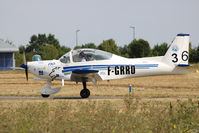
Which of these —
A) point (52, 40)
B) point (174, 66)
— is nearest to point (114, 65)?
point (174, 66)

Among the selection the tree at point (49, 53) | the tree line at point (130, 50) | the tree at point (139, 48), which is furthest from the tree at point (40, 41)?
the tree at point (139, 48)


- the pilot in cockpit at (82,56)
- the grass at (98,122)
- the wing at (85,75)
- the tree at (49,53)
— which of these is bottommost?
the grass at (98,122)

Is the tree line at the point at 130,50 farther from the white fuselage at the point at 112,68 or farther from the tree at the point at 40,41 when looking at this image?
the white fuselage at the point at 112,68

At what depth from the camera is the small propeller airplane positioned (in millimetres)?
17641

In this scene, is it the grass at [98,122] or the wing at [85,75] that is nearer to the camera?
the grass at [98,122]

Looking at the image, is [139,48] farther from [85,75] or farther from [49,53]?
[85,75]

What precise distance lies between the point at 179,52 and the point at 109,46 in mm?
63845

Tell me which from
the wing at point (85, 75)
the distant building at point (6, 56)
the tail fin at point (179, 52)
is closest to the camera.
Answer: the wing at point (85, 75)

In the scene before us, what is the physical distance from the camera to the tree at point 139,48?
7231cm

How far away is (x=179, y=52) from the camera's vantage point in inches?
707

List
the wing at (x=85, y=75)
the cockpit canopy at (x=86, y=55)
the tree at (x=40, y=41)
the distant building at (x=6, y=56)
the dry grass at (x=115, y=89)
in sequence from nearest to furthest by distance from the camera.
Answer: the wing at (x=85, y=75), the cockpit canopy at (x=86, y=55), the dry grass at (x=115, y=89), the distant building at (x=6, y=56), the tree at (x=40, y=41)

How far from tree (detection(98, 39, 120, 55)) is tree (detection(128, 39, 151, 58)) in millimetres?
7975

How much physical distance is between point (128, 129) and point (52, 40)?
411 feet

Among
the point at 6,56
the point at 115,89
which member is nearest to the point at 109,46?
the point at 6,56
